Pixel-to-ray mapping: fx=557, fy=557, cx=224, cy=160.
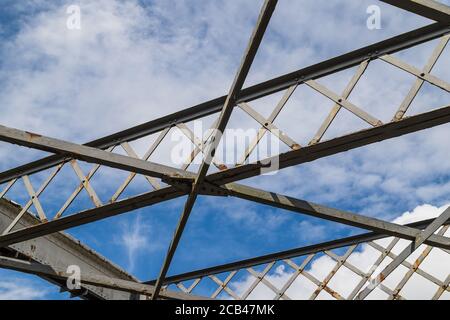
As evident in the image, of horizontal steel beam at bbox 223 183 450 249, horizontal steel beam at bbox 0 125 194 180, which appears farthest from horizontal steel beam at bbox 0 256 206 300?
horizontal steel beam at bbox 223 183 450 249

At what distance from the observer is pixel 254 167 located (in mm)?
8633

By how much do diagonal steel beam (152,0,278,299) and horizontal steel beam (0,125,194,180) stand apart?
0.45m

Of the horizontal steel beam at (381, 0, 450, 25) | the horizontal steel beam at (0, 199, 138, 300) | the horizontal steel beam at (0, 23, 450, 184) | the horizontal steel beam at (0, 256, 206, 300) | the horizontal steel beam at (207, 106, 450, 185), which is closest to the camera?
the horizontal steel beam at (381, 0, 450, 25)

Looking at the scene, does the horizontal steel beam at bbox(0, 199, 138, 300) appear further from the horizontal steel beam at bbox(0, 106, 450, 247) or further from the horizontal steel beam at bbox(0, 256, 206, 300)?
the horizontal steel beam at bbox(0, 106, 450, 247)

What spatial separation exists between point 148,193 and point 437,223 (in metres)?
5.23

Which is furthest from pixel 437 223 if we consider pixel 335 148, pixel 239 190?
pixel 239 190

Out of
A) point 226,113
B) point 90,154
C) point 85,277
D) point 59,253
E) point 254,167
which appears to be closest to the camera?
point 226,113

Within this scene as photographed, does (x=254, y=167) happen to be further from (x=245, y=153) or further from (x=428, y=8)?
(x=428, y=8)

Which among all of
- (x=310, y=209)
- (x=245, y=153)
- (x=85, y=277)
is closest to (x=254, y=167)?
(x=245, y=153)

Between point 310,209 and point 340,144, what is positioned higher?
point 340,144

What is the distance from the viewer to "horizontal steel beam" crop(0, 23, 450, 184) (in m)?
8.41

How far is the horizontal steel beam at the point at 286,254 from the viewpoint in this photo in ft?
43.8

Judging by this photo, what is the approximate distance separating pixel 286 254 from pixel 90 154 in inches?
276
